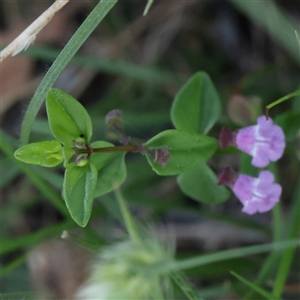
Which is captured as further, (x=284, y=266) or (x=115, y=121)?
(x=284, y=266)

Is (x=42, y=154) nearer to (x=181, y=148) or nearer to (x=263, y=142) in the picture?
(x=181, y=148)

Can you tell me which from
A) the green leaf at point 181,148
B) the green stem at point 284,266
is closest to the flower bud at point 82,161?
the green leaf at point 181,148

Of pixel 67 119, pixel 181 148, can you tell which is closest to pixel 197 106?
pixel 181 148

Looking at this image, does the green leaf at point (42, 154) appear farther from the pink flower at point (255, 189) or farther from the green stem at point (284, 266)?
the green stem at point (284, 266)

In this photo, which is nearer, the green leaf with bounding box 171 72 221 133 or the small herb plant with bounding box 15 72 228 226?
the small herb plant with bounding box 15 72 228 226

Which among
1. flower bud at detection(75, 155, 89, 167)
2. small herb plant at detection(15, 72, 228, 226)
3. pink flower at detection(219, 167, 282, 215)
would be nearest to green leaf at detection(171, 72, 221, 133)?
small herb plant at detection(15, 72, 228, 226)

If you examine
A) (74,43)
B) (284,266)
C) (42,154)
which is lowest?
(284,266)

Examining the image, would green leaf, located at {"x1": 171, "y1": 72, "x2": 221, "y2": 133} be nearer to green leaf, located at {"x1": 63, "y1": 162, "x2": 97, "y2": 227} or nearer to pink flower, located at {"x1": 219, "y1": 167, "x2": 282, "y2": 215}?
pink flower, located at {"x1": 219, "y1": 167, "x2": 282, "y2": 215}
